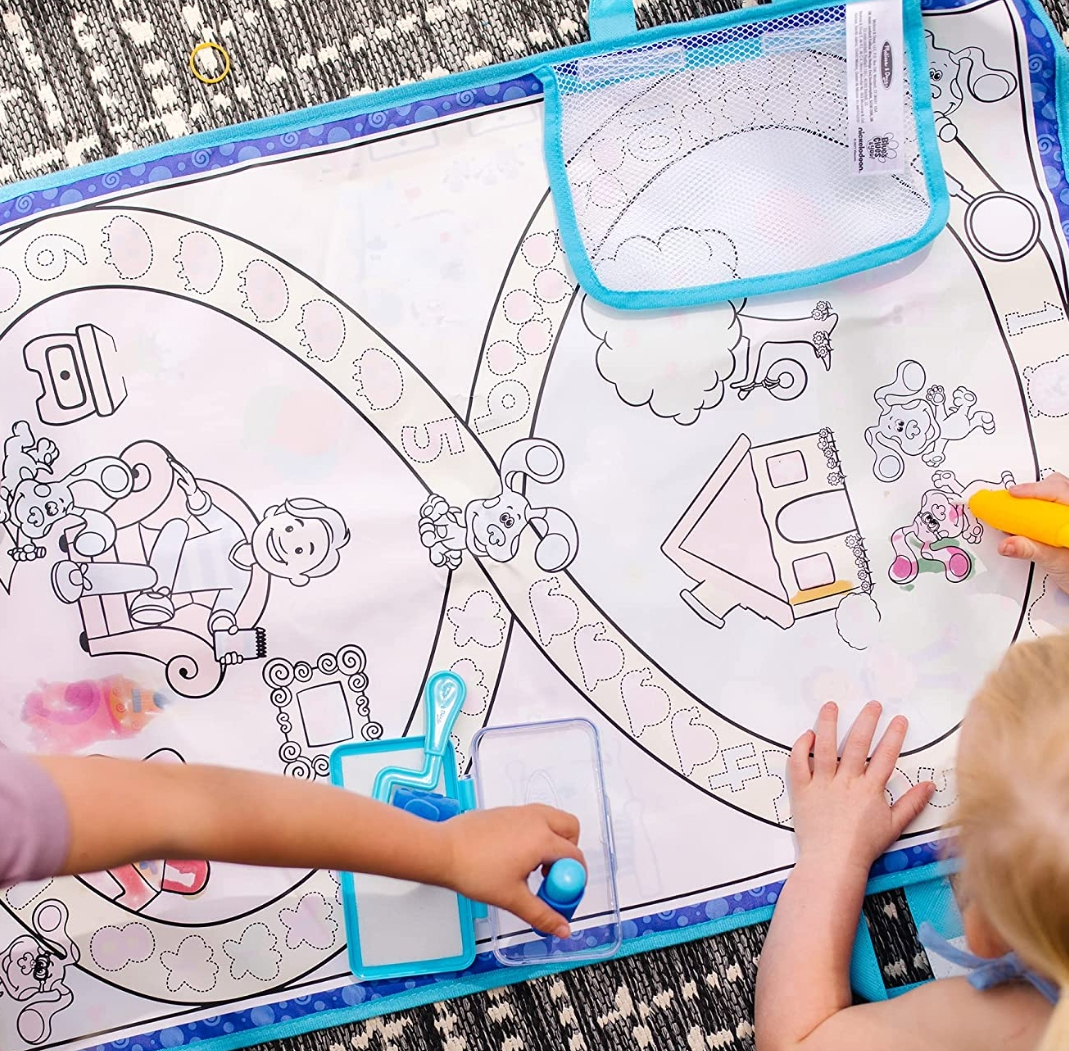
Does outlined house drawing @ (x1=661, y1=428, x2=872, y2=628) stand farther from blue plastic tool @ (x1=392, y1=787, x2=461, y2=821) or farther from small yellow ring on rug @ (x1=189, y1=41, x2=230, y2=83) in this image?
small yellow ring on rug @ (x1=189, y1=41, x2=230, y2=83)

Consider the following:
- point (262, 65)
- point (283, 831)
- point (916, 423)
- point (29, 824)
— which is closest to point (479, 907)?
point (283, 831)

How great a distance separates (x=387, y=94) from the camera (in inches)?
29.0

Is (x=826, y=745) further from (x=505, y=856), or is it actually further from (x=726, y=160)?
(x=726, y=160)

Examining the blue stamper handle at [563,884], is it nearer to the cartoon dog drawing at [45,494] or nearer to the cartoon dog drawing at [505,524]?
the cartoon dog drawing at [505,524]

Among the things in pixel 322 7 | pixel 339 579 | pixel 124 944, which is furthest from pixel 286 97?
pixel 124 944

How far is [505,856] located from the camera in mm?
599

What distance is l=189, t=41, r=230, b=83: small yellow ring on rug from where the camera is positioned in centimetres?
75

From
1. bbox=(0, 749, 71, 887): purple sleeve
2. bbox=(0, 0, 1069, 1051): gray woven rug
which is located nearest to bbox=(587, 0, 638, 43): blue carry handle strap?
bbox=(0, 0, 1069, 1051): gray woven rug

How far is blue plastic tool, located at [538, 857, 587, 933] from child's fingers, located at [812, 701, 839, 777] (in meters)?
0.19

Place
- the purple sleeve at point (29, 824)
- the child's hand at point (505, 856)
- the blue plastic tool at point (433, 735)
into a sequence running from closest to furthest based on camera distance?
the purple sleeve at point (29, 824)
the child's hand at point (505, 856)
the blue plastic tool at point (433, 735)

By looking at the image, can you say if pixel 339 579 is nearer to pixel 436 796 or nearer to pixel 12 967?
pixel 436 796

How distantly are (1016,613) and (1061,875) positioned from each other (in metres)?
0.30

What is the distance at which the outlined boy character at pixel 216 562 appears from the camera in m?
0.71

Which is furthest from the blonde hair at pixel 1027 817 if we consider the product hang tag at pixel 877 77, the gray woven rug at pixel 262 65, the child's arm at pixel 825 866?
the product hang tag at pixel 877 77
